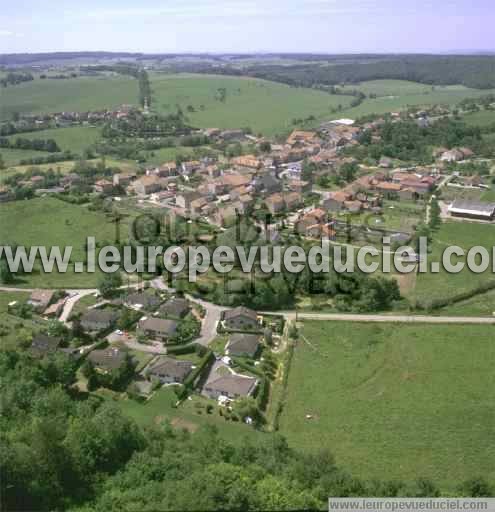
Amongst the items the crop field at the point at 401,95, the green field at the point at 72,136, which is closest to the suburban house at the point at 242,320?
the green field at the point at 72,136

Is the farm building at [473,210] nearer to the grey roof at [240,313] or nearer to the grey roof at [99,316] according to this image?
the grey roof at [240,313]

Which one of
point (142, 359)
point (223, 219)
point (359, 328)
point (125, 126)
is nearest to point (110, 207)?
point (223, 219)

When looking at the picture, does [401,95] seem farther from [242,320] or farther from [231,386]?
[231,386]

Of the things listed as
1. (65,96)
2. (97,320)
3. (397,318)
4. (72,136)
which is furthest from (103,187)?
(65,96)

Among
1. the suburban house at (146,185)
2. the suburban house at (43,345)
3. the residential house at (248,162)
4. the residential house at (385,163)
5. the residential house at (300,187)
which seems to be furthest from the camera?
the residential house at (385,163)

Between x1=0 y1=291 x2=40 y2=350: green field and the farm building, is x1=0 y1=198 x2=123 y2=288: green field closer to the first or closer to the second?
x1=0 y1=291 x2=40 y2=350: green field

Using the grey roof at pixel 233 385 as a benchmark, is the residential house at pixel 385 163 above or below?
above

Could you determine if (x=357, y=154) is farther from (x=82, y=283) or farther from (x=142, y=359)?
(x=142, y=359)
